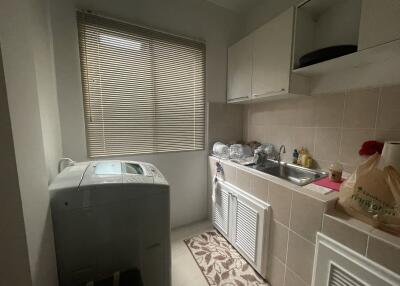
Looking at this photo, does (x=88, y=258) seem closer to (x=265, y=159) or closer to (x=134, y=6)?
(x=265, y=159)

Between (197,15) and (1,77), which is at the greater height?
(197,15)

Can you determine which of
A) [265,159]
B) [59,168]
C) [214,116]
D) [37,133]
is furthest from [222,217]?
[37,133]

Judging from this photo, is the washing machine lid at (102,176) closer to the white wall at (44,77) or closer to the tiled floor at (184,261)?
the white wall at (44,77)

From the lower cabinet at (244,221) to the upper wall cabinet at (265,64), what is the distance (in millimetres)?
951

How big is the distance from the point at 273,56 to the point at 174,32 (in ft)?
3.30

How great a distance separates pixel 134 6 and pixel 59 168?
59.7 inches

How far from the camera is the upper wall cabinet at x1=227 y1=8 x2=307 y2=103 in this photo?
1.43 m

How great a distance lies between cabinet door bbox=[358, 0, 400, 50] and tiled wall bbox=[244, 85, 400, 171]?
36cm

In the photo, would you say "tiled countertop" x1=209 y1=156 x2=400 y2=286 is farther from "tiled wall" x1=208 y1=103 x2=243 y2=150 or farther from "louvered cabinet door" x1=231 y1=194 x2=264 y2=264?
"tiled wall" x1=208 y1=103 x2=243 y2=150

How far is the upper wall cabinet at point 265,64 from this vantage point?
1.43 meters

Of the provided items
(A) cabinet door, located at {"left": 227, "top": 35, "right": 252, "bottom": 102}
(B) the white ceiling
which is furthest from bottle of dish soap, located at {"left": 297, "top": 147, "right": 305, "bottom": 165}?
(B) the white ceiling

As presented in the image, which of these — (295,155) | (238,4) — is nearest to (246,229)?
(295,155)

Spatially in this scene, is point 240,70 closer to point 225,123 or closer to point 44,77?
point 225,123

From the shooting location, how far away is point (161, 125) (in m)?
1.86
